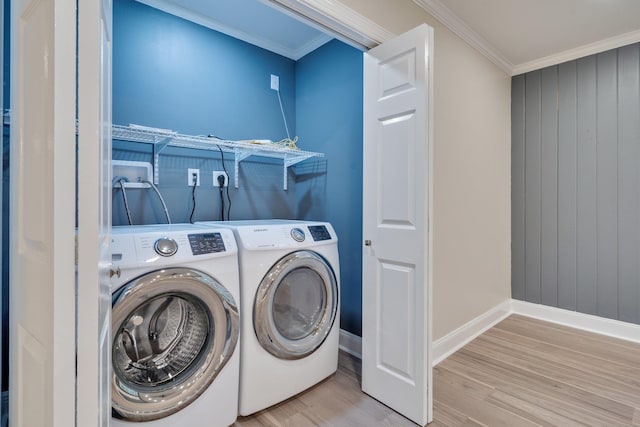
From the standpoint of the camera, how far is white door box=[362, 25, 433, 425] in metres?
1.52

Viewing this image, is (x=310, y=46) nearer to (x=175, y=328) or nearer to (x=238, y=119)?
(x=238, y=119)

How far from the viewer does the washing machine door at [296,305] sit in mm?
1577

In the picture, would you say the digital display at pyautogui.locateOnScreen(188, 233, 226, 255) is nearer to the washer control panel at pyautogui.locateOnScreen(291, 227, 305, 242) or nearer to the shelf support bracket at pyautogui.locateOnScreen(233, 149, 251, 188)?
the washer control panel at pyautogui.locateOnScreen(291, 227, 305, 242)

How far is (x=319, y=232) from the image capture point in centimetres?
189

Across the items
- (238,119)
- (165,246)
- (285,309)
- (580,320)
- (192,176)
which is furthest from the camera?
(580,320)

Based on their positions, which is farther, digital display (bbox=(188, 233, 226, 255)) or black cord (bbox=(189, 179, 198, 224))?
black cord (bbox=(189, 179, 198, 224))

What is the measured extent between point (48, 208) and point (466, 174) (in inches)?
101

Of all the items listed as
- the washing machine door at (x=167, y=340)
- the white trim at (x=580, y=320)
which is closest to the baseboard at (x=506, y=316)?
the white trim at (x=580, y=320)

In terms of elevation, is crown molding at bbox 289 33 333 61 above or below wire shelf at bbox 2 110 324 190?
above

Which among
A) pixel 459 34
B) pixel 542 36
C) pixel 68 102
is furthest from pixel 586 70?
pixel 68 102

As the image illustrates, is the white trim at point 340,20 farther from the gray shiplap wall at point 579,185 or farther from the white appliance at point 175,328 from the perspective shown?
the gray shiplap wall at point 579,185

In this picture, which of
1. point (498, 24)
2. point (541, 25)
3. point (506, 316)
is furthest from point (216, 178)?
point (506, 316)

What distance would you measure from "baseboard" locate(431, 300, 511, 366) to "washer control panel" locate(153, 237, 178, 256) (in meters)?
1.81

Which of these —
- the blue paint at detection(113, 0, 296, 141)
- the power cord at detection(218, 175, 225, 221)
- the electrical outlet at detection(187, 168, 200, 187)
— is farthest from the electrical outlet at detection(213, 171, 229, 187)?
the blue paint at detection(113, 0, 296, 141)
